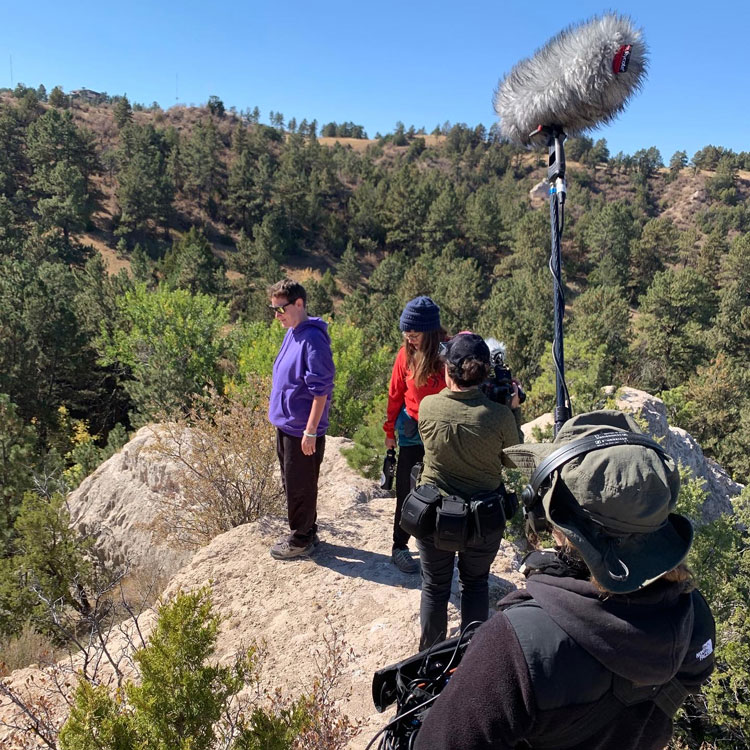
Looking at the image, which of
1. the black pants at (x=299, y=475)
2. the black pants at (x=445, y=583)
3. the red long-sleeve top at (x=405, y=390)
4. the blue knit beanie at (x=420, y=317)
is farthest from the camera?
the black pants at (x=299, y=475)

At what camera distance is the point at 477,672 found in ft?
3.21

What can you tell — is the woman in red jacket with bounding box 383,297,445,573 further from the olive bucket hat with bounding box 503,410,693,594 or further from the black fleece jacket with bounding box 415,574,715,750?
the black fleece jacket with bounding box 415,574,715,750

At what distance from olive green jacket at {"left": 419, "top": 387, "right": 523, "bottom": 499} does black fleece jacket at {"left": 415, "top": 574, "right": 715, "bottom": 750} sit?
1.13 m

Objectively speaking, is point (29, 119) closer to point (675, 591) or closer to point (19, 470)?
point (19, 470)

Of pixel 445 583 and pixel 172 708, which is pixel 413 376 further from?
pixel 172 708

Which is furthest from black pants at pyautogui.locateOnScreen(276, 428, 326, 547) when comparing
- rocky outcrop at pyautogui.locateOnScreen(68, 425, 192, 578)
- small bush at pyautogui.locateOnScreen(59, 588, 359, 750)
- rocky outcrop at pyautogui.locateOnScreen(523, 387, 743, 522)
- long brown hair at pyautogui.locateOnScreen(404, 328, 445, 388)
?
rocky outcrop at pyautogui.locateOnScreen(523, 387, 743, 522)

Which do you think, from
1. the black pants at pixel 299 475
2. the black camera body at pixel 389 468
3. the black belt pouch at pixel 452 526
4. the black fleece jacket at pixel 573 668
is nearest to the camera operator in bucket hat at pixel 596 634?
the black fleece jacket at pixel 573 668

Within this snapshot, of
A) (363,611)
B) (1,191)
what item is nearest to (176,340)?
(363,611)

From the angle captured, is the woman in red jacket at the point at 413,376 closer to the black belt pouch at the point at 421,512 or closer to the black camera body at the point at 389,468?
the black camera body at the point at 389,468

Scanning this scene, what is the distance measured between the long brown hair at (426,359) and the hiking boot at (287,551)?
1.62 metres

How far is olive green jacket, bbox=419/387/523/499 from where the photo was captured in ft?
7.09

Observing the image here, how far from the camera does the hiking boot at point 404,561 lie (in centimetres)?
351

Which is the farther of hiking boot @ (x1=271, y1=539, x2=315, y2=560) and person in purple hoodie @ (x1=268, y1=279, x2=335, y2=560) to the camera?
hiking boot @ (x1=271, y1=539, x2=315, y2=560)

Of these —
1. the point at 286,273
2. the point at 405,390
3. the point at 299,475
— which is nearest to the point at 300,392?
the point at 299,475
